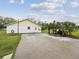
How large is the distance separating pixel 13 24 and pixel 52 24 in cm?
1222

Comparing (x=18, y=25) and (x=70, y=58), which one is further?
(x=18, y=25)

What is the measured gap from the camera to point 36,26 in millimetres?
54031

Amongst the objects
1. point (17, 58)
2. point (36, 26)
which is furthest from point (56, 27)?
point (17, 58)

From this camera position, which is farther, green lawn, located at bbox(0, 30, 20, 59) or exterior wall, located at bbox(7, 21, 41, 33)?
exterior wall, located at bbox(7, 21, 41, 33)

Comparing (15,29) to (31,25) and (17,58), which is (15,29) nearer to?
(31,25)

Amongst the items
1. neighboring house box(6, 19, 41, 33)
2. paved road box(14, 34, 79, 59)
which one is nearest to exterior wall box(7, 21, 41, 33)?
neighboring house box(6, 19, 41, 33)

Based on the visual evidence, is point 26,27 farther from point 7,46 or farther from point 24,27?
point 7,46

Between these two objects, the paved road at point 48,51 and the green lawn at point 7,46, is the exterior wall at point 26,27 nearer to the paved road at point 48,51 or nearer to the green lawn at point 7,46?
the green lawn at point 7,46

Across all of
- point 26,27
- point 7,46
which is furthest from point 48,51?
point 26,27

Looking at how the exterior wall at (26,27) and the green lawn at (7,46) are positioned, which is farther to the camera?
the exterior wall at (26,27)

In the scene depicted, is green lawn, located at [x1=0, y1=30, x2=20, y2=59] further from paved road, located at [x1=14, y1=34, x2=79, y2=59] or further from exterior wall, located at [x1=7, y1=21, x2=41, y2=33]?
exterior wall, located at [x1=7, y1=21, x2=41, y2=33]

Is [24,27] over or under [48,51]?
over

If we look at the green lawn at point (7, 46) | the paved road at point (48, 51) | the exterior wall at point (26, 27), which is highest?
the exterior wall at point (26, 27)

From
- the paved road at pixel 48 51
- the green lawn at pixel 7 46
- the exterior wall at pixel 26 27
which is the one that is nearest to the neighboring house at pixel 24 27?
the exterior wall at pixel 26 27
